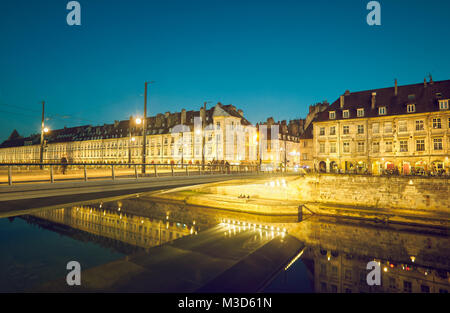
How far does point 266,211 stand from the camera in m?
29.5

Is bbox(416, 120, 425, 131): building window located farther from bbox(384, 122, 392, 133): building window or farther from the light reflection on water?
the light reflection on water

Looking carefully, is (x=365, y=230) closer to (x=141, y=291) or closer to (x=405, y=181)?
(x=405, y=181)

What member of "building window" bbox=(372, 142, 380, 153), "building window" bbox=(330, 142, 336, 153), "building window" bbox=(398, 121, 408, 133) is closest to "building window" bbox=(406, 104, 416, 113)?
"building window" bbox=(398, 121, 408, 133)

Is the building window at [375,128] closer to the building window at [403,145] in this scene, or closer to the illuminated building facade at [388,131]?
the illuminated building facade at [388,131]

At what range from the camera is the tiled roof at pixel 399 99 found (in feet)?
111

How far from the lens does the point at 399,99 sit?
36969mm

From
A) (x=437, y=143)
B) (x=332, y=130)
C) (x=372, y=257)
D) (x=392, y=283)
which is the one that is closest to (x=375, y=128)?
(x=332, y=130)

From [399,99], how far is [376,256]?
1152 inches

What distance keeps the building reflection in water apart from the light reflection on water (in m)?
0.06

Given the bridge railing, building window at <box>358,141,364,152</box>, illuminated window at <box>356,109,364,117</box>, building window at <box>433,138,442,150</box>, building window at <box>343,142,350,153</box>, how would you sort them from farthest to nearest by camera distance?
building window at <box>343,142,350,153</box>
illuminated window at <box>356,109,364,117</box>
building window at <box>358,141,364,152</box>
building window at <box>433,138,442,150</box>
the bridge railing

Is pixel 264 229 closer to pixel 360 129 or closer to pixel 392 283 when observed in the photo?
pixel 392 283

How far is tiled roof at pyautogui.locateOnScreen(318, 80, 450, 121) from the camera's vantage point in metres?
33.9

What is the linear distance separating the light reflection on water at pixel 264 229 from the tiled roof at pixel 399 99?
1960 centimetres

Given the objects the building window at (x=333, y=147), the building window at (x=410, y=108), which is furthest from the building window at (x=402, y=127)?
the building window at (x=333, y=147)
